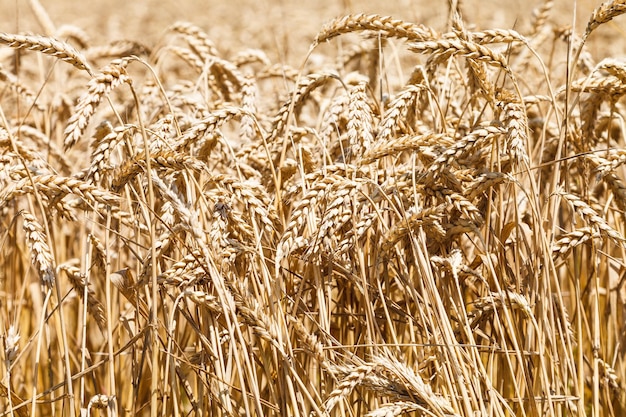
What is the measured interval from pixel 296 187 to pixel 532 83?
211cm

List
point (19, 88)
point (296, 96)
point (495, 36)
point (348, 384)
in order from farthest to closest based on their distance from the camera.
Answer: point (19, 88) < point (296, 96) < point (495, 36) < point (348, 384)

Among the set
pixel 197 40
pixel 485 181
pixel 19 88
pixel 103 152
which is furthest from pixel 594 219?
pixel 19 88

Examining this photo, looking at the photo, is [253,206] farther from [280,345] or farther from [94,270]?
[94,270]

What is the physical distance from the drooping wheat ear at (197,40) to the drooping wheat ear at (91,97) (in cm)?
125

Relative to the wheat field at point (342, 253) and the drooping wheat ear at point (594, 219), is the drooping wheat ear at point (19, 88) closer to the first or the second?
the wheat field at point (342, 253)

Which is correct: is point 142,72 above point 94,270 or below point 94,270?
above

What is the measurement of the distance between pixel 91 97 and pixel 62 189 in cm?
20

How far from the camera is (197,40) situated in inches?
114

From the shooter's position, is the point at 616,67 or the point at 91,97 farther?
the point at 616,67

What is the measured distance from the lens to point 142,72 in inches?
276

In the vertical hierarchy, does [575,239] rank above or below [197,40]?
below

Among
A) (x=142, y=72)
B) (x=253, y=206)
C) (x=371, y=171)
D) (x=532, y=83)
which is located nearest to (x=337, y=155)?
(x=371, y=171)

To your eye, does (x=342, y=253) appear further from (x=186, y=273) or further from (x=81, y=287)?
(x=81, y=287)

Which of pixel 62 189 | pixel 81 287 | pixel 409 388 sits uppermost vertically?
pixel 62 189
